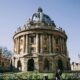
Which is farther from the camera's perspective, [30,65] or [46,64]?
[30,65]

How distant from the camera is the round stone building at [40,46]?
60.5m

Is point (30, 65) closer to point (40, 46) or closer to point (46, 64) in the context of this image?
point (46, 64)

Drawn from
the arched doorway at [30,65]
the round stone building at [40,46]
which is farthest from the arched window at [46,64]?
the arched doorway at [30,65]

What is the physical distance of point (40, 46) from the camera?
6244 centimetres

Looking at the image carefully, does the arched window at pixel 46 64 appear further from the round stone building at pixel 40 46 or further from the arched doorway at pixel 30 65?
the arched doorway at pixel 30 65

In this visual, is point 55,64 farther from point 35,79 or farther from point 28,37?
point 35,79

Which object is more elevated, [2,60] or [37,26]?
[37,26]

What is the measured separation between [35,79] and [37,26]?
97.4ft

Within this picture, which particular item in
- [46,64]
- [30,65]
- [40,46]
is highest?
[40,46]

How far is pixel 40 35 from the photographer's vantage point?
208 ft

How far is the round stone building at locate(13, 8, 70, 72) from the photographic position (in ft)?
198

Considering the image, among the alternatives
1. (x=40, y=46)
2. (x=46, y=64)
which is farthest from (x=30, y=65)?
(x=40, y=46)

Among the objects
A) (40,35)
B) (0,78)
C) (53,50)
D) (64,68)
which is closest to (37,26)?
(40,35)

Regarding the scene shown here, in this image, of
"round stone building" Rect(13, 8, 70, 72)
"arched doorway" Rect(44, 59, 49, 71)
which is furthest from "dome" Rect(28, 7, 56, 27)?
"arched doorway" Rect(44, 59, 49, 71)
